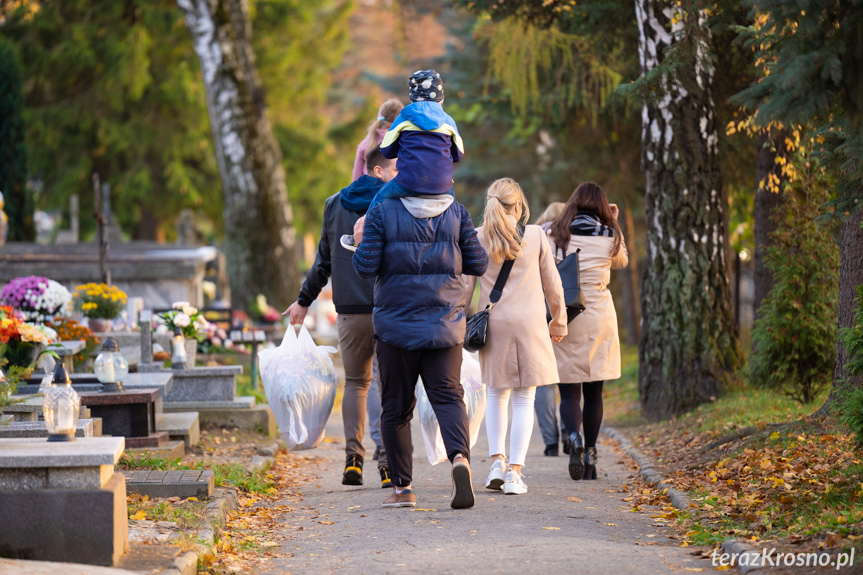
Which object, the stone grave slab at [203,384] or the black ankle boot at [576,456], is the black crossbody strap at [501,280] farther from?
the stone grave slab at [203,384]

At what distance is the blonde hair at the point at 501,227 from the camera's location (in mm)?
6730

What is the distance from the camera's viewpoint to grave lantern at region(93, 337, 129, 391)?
7.79m

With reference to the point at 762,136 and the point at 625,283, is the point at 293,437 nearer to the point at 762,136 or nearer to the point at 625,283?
the point at 762,136

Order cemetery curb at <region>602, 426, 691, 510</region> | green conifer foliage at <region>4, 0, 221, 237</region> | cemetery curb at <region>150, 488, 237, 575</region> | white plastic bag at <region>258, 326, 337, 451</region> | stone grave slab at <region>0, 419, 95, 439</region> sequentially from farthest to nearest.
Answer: green conifer foliage at <region>4, 0, 221, 237</region>, white plastic bag at <region>258, 326, 337, 451</region>, cemetery curb at <region>602, 426, 691, 510</region>, stone grave slab at <region>0, 419, 95, 439</region>, cemetery curb at <region>150, 488, 237, 575</region>

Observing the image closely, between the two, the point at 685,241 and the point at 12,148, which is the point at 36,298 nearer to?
the point at 685,241

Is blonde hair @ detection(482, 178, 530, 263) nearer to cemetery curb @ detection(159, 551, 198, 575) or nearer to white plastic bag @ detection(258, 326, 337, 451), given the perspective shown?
white plastic bag @ detection(258, 326, 337, 451)

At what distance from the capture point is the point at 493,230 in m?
6.74

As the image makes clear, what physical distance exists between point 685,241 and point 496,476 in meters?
4.64

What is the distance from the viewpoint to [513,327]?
6.81 m

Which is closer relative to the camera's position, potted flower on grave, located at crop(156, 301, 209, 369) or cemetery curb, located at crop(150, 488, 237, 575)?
cemetery curb, located at crop(150, 488, 237, 575)

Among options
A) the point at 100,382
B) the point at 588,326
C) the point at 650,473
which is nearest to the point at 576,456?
the point at 650,473

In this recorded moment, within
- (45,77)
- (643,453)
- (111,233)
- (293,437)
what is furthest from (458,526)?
(45,77)

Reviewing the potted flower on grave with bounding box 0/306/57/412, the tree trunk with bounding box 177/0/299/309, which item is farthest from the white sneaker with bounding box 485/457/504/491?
the tree trunk with bounding box 177/0/299/309

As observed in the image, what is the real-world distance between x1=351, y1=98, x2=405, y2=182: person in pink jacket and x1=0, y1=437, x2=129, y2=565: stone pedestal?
3226 mm
